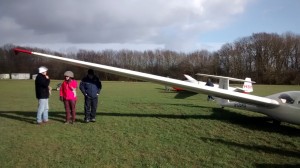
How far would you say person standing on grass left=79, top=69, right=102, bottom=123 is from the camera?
31.8 ft

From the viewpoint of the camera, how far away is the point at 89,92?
31.8 feet

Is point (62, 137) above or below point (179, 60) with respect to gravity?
below

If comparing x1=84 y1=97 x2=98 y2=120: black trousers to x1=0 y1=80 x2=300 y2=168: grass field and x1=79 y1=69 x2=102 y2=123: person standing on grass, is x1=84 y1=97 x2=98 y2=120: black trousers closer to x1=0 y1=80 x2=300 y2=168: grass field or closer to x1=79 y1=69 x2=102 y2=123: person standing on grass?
x1=79 y1=69 x2=102 y2=123: person standing on grass

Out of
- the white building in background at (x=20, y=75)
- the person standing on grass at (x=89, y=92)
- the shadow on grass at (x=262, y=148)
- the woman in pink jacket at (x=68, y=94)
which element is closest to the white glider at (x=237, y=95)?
the person standing on grass at (x=89, y=92)

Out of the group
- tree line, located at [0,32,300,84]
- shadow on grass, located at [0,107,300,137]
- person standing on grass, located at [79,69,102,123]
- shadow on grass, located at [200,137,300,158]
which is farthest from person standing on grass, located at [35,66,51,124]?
tree line, located at [0,32,300,84]

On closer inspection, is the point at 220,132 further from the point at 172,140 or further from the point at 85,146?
the point at 85,146

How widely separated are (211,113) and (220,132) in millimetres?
3798

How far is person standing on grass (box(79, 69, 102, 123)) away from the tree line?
70035 millimetres

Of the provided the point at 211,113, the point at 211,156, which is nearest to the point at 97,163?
the point at 211,156

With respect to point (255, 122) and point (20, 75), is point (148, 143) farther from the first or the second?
point (20, 75)

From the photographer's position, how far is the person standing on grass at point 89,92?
969 cm

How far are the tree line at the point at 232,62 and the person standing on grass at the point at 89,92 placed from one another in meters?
70.0

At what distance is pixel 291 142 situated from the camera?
7473mm

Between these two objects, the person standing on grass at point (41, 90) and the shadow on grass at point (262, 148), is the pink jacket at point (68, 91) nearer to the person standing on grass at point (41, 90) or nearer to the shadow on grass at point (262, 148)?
the person standing on grass at point (41, 90)
